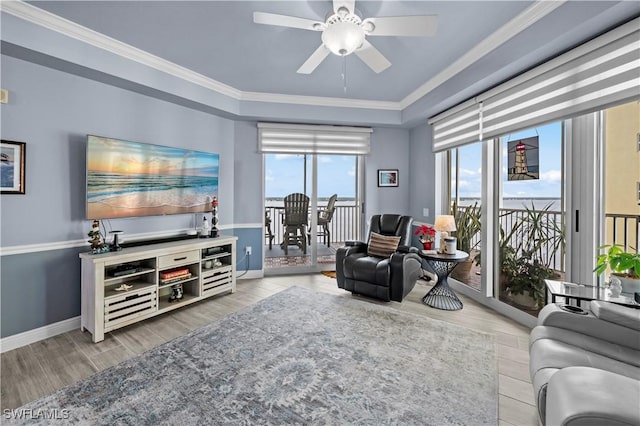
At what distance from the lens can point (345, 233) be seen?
5.29m

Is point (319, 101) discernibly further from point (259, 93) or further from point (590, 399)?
point (590, 399)

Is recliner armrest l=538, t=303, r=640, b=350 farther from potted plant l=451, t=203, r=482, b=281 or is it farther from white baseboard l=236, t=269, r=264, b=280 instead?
white baseboard l=236, t=269, r=264, b=280

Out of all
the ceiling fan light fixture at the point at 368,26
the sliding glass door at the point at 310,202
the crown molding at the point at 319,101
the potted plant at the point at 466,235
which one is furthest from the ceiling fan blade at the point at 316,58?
the potted plant at the point at 466,235

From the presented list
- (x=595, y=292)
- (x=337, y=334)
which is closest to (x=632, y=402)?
(x=595, y=292)

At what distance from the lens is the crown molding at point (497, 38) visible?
6.61 ft

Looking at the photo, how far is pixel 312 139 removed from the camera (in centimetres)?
436

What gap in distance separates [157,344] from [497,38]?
12.8 feet

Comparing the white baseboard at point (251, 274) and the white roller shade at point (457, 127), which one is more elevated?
the white roller shade at point (457, 127)

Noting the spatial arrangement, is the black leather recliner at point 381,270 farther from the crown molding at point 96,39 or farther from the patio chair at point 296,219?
the crown molding at point 96,39

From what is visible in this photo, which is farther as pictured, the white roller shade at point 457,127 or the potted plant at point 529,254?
the white roller shade at point 457,127

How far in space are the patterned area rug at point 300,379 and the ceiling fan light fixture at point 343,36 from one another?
7.30 feet

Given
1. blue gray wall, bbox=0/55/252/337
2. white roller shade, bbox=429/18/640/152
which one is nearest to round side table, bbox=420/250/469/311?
white roller shade, bbox=429/18/640/152

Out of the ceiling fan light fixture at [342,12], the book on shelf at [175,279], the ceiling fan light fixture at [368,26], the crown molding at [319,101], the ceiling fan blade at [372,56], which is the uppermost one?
the crown molding at [319,101]

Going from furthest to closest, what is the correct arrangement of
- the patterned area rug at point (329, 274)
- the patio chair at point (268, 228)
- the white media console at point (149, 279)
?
the patio chair at point (268, 228) < the patterned area rug at point (329, 274) < the white media console at point (149, 279)
